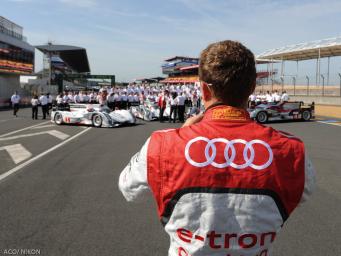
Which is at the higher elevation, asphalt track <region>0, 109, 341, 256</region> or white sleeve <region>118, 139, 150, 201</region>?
white sleeve <region>118, 139, 150, 201</region>

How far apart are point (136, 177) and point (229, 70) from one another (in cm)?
59

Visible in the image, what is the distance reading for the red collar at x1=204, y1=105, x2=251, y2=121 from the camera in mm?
1508

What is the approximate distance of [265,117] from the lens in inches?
744

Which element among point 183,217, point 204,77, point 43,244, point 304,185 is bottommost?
point 43,244

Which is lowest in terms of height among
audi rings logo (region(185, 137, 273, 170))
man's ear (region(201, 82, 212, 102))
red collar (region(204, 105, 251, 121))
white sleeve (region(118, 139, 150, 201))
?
white sleeve (region(118, 139, 150, 201))

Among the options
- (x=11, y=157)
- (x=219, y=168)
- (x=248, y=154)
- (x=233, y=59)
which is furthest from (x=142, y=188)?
(x=11, y=157)

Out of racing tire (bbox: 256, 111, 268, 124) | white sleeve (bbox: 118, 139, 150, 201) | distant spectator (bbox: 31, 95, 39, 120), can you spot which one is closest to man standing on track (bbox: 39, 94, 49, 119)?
distant spectator (bbox: 31, 95, 39, 120)

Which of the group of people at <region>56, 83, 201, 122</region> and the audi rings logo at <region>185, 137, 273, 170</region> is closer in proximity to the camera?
the audi rings logo at <region>185, 137, 273, 170</region>

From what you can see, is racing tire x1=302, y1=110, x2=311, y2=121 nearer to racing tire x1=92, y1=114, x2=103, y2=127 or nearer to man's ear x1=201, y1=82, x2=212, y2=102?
racing tire x1=92, y1=114, x2=103, y2=127

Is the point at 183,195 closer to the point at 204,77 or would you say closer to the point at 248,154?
the point at 248,154

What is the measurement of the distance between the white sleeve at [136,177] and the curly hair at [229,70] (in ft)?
1.23

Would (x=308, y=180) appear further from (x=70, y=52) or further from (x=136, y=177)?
(x=70, y=52)

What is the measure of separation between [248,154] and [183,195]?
30cm

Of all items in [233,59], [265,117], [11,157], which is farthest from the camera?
[265,117]
